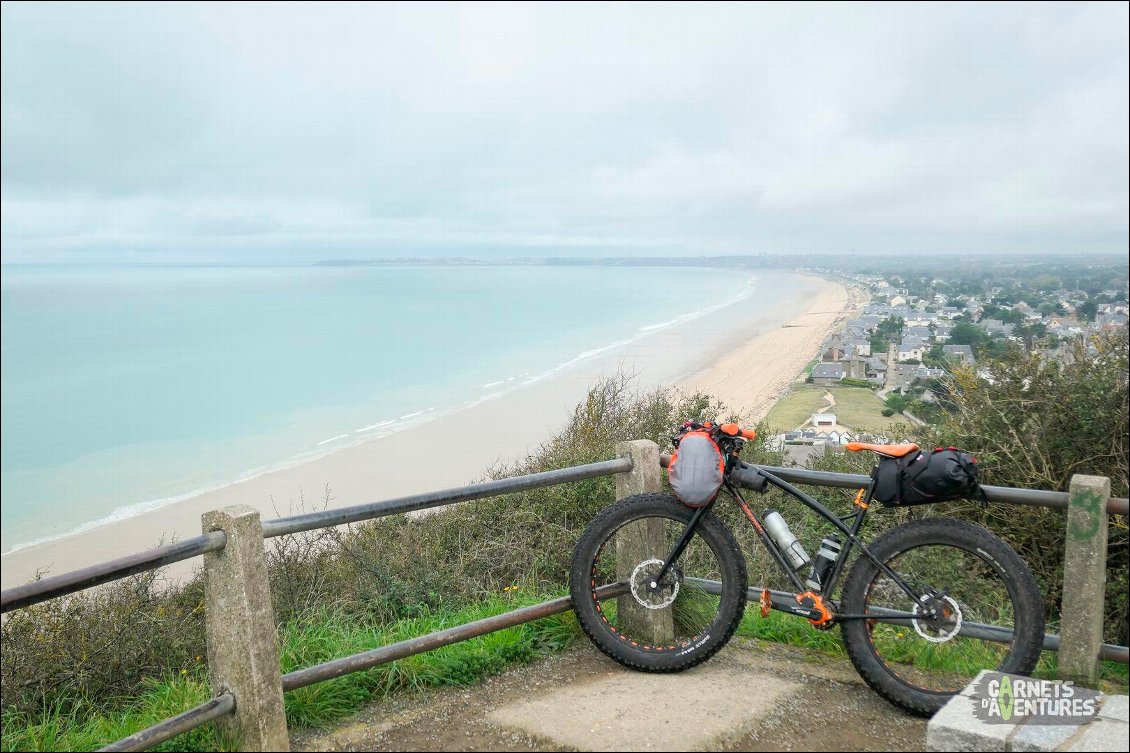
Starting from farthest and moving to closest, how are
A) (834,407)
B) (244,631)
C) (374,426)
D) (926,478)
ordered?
(374,426)
(834,407)
(926,478)
(244,631)

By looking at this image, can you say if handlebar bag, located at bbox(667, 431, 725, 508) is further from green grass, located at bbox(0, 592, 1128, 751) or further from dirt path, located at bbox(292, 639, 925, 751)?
green grass, located at bbox(0, 592, 1128, 751)

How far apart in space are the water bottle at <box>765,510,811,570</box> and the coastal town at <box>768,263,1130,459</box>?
109 inches

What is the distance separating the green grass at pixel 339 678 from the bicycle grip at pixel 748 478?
123 centimetres

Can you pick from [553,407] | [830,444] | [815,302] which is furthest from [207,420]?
[815,302]

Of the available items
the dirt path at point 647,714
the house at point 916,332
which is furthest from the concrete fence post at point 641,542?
the house at point 916,332

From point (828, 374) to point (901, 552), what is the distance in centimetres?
3128

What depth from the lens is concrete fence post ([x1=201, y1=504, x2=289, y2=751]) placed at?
3520 millimetres

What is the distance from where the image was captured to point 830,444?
15.2 meters

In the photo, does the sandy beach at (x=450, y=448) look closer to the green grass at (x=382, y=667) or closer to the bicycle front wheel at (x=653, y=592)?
the green grass at (x=382, y=667)

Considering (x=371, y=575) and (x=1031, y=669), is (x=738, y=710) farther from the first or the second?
(x=371, y=575)

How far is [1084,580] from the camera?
385cm

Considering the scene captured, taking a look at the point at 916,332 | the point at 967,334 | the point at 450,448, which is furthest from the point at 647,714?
the point at 916,332

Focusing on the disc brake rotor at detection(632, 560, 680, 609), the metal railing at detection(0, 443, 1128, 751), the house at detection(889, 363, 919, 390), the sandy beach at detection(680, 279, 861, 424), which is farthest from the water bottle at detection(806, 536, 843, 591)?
the house at detection(889, 363, 919, 390)

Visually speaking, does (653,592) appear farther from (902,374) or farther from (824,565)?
(902,374)
